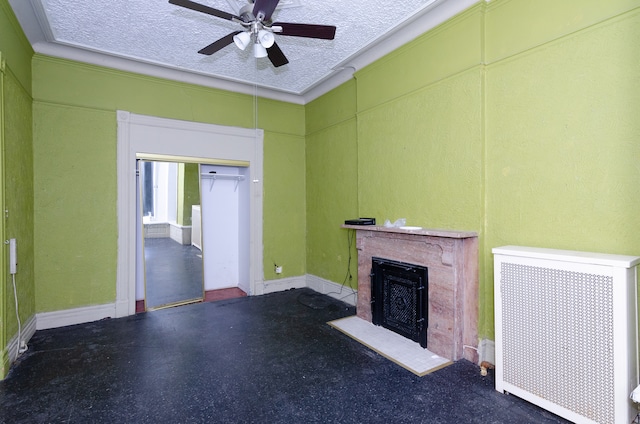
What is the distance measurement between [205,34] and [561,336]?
12.1 ft

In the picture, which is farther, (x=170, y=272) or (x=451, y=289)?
(x=170, y=272)

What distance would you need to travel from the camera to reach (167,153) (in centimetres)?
396

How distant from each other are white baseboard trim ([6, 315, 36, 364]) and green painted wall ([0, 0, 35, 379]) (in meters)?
0.04

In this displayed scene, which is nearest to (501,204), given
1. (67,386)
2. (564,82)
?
(564,82)

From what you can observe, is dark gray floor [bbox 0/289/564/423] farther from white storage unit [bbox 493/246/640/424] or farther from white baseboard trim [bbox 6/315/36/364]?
white storage unit [bbox 493/246/640/424]

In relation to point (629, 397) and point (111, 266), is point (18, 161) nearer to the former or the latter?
point (111, 266)

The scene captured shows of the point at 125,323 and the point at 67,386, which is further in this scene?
the point at 125,323

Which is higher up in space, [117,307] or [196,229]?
[196,229]

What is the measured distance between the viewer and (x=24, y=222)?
294cm

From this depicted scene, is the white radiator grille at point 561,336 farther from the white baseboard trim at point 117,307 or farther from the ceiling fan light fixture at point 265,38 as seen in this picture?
the ceiling fan light fixture at point 265,38

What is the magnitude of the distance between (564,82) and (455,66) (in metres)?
0.85

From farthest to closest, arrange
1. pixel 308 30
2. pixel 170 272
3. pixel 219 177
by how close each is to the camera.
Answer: pixel 219 177 → pixel 170 272 → pixel 308 30

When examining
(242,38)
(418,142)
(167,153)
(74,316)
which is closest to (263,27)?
(242,38)

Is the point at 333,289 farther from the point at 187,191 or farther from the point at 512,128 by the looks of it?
the point at 512,128
